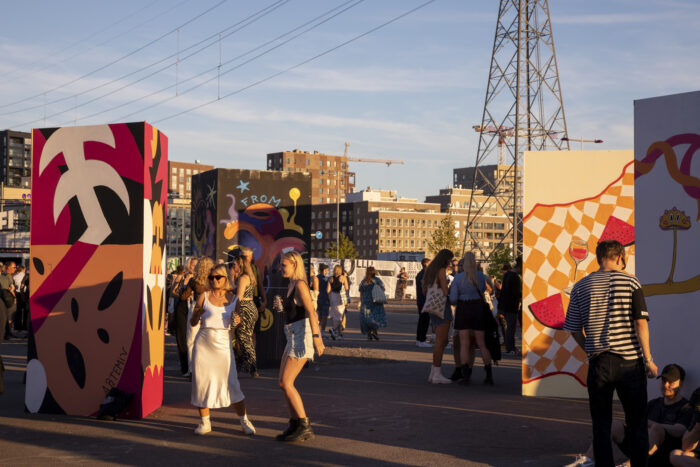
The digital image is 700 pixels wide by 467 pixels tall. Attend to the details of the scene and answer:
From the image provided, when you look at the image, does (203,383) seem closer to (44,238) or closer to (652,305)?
(44,238)

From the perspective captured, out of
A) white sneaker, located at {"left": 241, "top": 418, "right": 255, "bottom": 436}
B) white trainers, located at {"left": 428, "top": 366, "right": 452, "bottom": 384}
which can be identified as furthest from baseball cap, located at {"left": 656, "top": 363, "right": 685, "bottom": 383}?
white trainers, located at {"left": 428, "top": 366, "right": 452, "bottom": 384}

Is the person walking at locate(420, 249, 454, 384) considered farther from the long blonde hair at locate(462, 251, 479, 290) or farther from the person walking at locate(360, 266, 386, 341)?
the person walking at locate(360, 266, 386, 341)

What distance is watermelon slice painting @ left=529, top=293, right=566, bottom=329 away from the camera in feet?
38.0

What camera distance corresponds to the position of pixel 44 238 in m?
10.0

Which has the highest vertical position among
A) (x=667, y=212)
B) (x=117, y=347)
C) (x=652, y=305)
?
(x=667, y=212)

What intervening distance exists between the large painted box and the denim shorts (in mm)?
6505

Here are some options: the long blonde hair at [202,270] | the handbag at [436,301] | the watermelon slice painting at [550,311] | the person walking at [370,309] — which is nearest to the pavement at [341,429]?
the watermelon slice painting at [550,311]

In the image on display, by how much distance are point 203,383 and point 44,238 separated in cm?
293

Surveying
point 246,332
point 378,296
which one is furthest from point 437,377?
point 378,296

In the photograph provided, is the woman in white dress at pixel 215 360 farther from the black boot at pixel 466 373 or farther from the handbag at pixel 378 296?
the handbag at pixel 378 296

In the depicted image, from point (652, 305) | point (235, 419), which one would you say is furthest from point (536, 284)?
point (235, 419)

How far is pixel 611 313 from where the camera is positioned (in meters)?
6.69

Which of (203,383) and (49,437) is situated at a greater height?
(203,383)

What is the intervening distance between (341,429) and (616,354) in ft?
11.2
